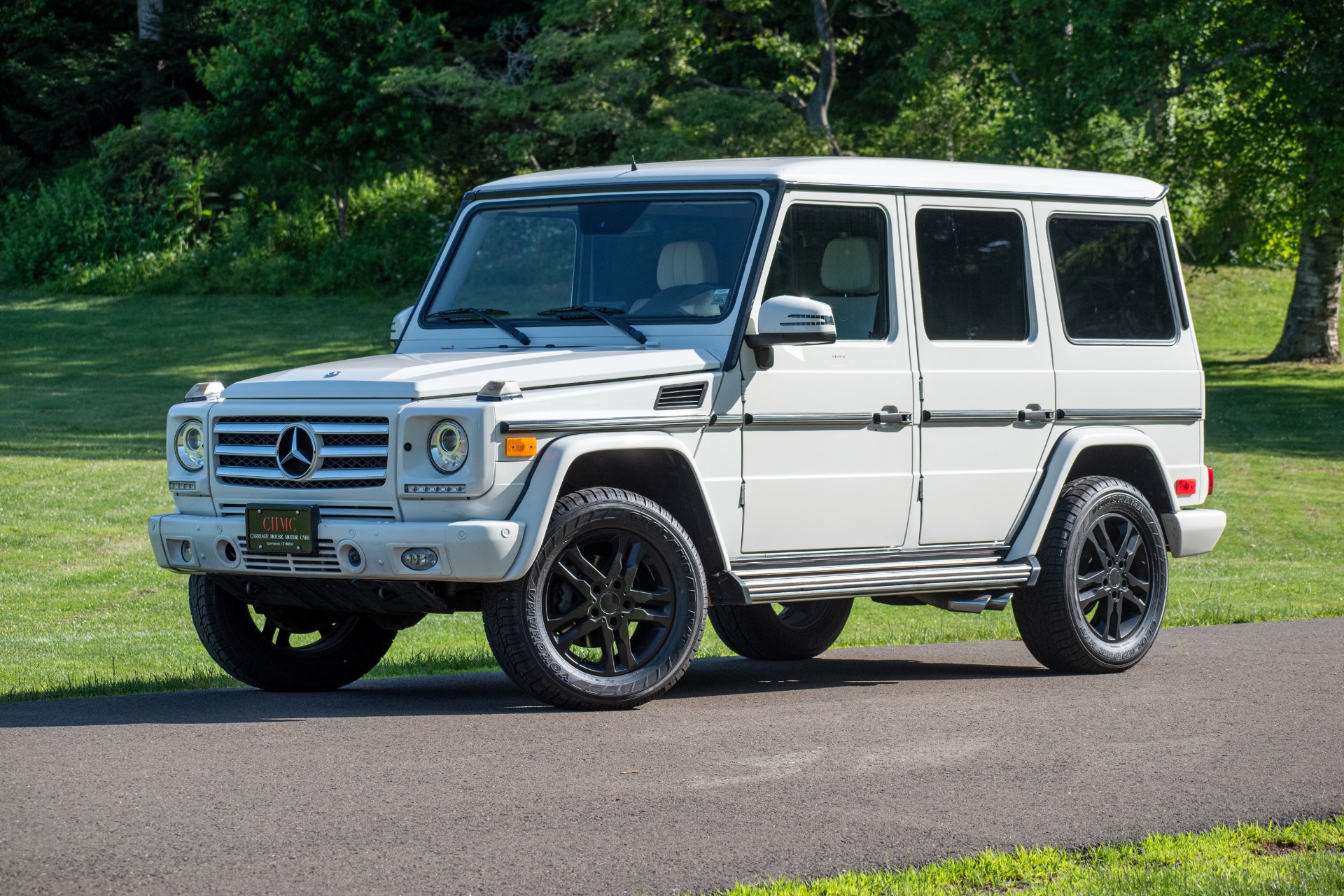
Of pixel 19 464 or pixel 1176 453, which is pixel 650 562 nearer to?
pixel 1176 453

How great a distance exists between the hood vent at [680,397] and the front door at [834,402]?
278mm

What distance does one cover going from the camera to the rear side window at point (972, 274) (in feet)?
28.8

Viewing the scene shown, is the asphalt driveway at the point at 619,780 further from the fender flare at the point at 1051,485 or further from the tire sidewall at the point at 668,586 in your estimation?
the fender flare at the point at 1051,485

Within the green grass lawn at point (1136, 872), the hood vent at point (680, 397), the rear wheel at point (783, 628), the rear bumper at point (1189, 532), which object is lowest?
the rear wheel at point (783, 628)

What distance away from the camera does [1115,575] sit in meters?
9.42

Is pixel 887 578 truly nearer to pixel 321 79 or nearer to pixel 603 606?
pixel 603 606

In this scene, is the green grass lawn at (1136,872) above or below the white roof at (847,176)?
below

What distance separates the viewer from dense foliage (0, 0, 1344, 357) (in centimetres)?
3023

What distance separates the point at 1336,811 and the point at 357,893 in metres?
3.22

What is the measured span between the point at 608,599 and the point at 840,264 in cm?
204

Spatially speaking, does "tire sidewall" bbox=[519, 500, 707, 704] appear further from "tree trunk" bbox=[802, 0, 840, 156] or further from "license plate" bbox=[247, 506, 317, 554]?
"tree trunk" bbox=[802, 0, 840, 156]

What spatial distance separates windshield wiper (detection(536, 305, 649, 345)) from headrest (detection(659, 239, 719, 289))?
0.27 meters

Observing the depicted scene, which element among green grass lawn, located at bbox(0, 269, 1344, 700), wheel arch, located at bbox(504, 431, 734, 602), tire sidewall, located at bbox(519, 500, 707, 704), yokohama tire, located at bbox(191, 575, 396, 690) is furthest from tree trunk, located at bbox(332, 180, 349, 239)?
tire sidewall, located at bbox(519, 500, 707, 704)

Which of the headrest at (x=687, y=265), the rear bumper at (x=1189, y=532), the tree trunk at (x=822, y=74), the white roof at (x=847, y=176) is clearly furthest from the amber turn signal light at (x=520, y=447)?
the tree trunk at (x=822, y=74)
